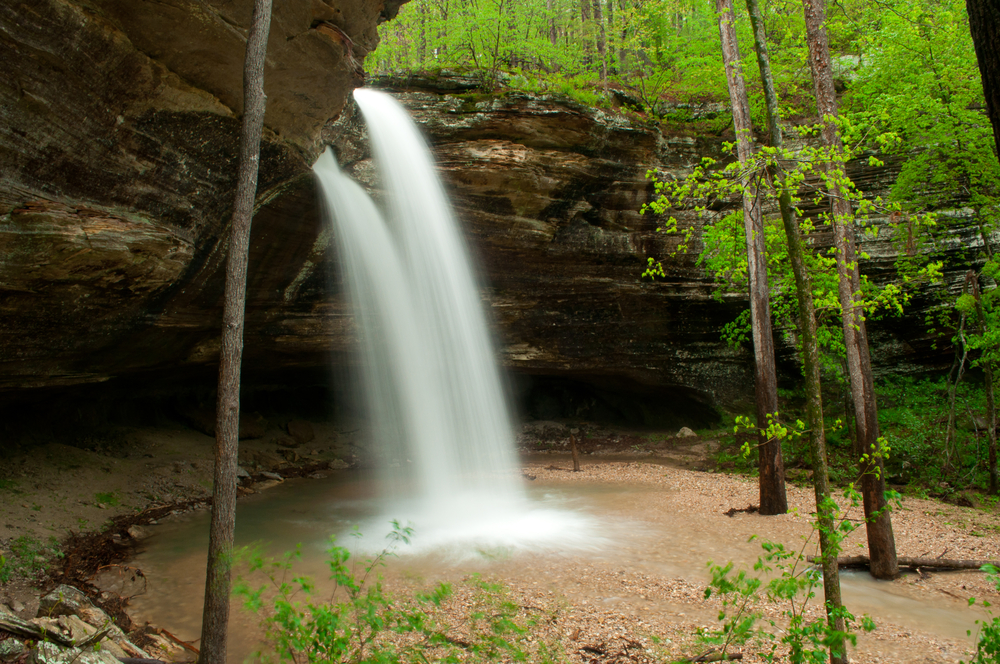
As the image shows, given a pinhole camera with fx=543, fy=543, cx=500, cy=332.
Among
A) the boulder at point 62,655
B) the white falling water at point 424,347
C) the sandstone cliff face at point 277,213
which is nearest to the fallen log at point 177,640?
the boulder at point 62,655

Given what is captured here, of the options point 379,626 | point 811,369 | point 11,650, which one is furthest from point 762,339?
point 11,650

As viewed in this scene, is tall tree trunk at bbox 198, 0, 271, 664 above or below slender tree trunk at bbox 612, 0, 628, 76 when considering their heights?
below

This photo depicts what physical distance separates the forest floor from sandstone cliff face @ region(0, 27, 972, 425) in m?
2.24

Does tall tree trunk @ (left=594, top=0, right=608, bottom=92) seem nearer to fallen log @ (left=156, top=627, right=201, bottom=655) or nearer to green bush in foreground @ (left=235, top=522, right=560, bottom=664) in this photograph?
green bush in foreground @ (left=235, top=522, right=560, bottom=664)

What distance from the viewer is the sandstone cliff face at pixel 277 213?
24.5ft

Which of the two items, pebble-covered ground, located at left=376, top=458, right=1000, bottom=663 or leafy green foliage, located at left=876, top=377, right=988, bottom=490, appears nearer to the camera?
pebble-covered ground, located at left=376, top=458, right=1000, bottom=663

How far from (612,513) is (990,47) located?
950 cm

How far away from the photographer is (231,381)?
5742 mm

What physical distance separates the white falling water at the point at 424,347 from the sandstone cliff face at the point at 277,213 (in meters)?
0.58

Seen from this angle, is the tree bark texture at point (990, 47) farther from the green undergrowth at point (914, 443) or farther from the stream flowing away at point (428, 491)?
the green undergrowth at point (914, 443)

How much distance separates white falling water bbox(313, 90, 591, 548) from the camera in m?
12.2

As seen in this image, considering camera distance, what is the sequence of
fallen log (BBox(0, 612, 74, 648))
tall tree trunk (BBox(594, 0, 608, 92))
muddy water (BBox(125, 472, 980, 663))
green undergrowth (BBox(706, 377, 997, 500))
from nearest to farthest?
fallen log (BBox(0, 612, 74, 648)) < muddy water (BBox(125, 472, 980, 663)) < green undergrowth (BBox(706, 377, 997, 500)) < tall tree trunk (BBox(594, 0, 608, 92))

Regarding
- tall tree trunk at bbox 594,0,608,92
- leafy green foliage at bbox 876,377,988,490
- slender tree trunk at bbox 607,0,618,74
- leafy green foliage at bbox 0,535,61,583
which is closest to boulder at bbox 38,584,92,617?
leafy green foliage at bbox 0,535,61,583

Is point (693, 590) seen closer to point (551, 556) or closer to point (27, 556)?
point (551, 556)
